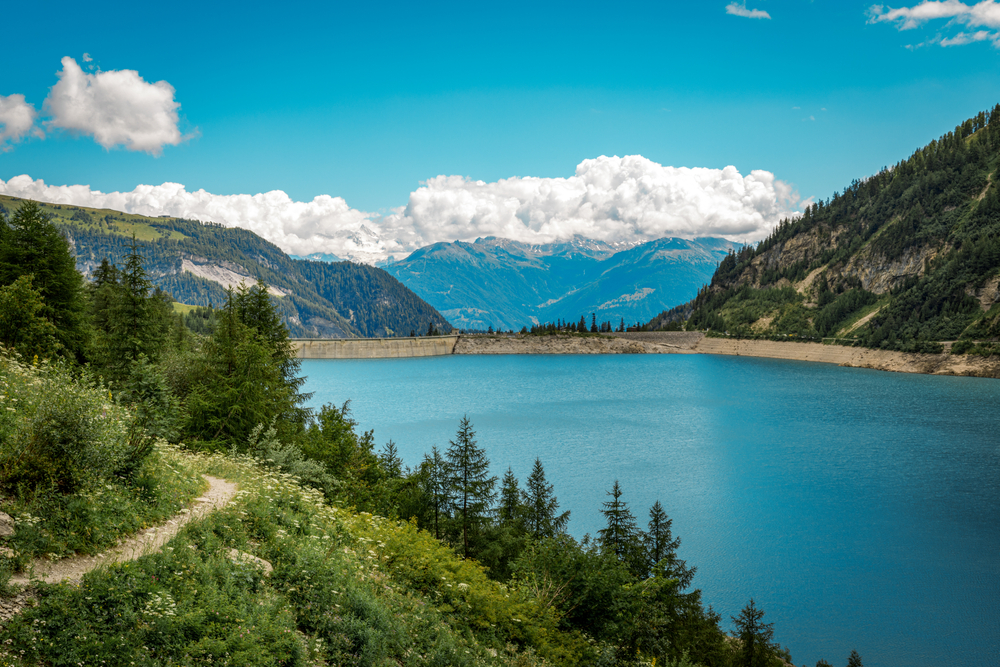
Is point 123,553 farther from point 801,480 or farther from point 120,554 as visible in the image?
point 801,480

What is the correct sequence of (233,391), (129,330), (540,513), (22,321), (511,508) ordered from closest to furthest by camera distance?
1. (22,321)
2. (233,391)
3. (129,330)
4. (540,513)
5. (511,508)

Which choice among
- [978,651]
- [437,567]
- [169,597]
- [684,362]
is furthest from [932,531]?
[684,362]

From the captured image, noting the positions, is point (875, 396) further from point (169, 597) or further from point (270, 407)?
point (169, 597)

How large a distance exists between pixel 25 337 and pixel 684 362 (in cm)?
16812

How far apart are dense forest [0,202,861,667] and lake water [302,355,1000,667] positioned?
19.2 ft

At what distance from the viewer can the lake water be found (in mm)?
27500

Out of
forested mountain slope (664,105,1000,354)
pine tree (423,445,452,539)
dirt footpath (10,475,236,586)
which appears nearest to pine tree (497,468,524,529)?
pine tree (423,445,452,539)

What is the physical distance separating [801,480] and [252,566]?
5045cm

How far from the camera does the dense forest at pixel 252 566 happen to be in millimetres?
7496

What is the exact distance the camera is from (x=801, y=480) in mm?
48594

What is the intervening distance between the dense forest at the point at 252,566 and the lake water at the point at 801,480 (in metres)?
5.85

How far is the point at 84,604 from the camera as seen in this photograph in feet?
23.7

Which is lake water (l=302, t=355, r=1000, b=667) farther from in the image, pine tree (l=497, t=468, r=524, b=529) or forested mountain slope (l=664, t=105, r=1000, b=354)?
forested mountain slope (l=664, t=105, r=1000, b=354)

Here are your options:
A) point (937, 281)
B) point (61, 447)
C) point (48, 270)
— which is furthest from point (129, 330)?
point (937, 281)
